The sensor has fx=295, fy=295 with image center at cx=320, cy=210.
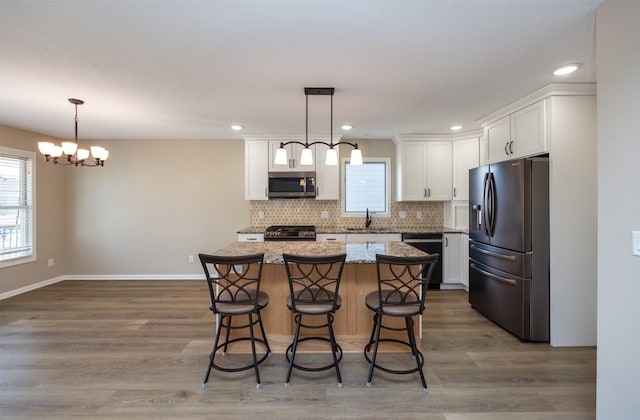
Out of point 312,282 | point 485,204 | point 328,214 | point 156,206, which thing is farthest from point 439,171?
point 156,206

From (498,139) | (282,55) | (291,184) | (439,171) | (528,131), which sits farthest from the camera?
(439,171)

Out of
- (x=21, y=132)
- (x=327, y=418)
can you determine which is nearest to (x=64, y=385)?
(x=327, y=418)

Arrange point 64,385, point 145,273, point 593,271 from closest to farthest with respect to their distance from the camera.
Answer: point 64,385 < point 593,271 < point 145,273

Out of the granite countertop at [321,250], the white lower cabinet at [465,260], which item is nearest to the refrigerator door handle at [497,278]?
the white lower cabinet at [465,260]

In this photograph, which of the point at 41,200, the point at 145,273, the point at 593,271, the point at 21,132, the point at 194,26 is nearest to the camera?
the point at 194,26

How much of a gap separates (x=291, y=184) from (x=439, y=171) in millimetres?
2369

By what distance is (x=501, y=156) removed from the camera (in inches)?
132

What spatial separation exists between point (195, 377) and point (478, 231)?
10.5 ft

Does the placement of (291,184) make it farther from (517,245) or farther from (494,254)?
(517,245)

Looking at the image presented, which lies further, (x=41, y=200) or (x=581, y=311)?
(x=41, y=200)

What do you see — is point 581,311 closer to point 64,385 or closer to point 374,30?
point 374,30

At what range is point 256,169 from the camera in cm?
467

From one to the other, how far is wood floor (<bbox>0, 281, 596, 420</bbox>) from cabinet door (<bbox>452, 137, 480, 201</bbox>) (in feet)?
6.74

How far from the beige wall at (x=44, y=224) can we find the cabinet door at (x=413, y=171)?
5.63 meters
